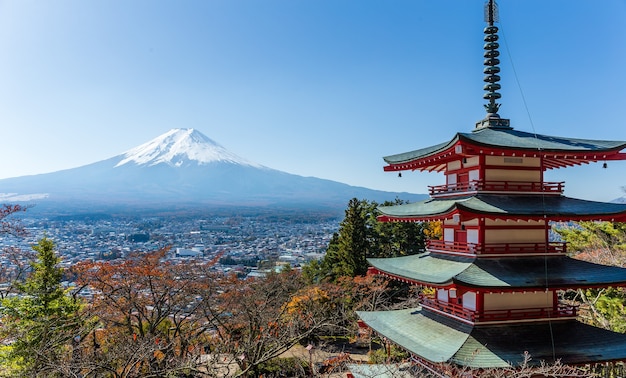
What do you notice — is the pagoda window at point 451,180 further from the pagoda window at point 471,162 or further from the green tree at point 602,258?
the green tree at point 602,258

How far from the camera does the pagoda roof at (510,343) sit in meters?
7.68

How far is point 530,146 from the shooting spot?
8.48 metres

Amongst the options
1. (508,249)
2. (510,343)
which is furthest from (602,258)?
(510,343)

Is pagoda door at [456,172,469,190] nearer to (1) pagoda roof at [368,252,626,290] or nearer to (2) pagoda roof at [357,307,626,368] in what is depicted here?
(1) pagoda roof at [368,252,626,290]

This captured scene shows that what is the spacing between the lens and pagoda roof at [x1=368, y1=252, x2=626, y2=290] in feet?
26.2

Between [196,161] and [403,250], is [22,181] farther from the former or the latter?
[403,250]

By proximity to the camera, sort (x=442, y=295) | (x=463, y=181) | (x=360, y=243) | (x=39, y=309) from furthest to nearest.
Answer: (x=360, y=243) < (x=39, y=309) < (x=442, y=295) < (x=463, y=181)

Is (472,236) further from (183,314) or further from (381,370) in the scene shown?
(183,314)

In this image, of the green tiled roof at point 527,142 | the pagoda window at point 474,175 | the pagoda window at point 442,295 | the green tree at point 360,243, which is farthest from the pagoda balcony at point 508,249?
the green tree at point 360,243

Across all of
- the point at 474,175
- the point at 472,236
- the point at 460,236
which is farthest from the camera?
the point at 460,236

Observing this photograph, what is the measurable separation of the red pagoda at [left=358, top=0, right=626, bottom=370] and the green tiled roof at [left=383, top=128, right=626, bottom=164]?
0.09ft

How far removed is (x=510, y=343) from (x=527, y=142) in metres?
4.00

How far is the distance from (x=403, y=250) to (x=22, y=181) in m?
121

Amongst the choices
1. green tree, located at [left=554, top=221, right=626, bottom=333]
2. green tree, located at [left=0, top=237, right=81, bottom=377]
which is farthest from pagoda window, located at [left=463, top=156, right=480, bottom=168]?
green tree, located at [left=0, top=237, right=81, bottom=377]
